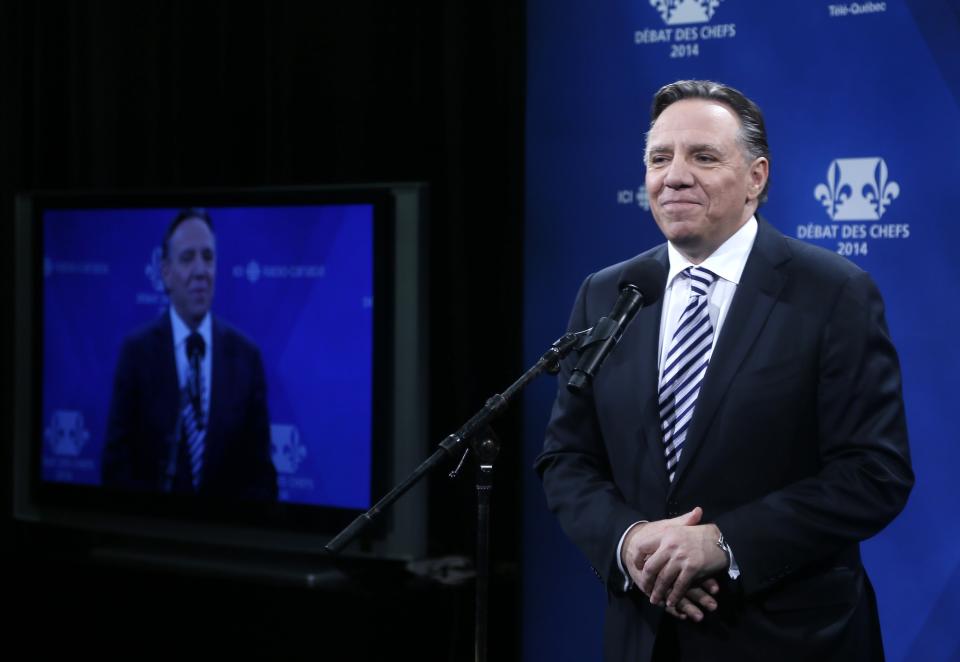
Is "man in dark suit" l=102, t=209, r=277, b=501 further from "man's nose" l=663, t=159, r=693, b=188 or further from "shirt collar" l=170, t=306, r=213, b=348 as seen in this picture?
"man's nose" l=663, t=159, r=693, b=188

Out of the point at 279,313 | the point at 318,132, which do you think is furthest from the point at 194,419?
the point at 318,132

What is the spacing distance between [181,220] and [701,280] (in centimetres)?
242

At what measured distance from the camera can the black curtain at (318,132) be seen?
13.4ft

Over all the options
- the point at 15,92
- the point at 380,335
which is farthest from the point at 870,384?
the point at 15,92

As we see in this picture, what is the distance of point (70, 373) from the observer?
4.34 meters

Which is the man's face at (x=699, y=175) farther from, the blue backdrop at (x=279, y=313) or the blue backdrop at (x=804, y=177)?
the blue backdrop at (x=279, y=313)

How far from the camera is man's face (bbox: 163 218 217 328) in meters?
4.06

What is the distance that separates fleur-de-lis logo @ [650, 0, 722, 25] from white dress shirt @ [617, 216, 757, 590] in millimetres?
1120

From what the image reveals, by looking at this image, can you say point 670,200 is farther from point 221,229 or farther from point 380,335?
point 221,229

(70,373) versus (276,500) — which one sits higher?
(70,373)

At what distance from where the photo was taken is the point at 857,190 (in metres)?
2.99

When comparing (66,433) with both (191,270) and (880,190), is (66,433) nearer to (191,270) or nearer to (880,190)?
(191,270)

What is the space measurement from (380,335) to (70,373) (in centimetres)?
133

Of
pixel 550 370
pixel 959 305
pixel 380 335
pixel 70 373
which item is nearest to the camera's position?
pixel 550 370
